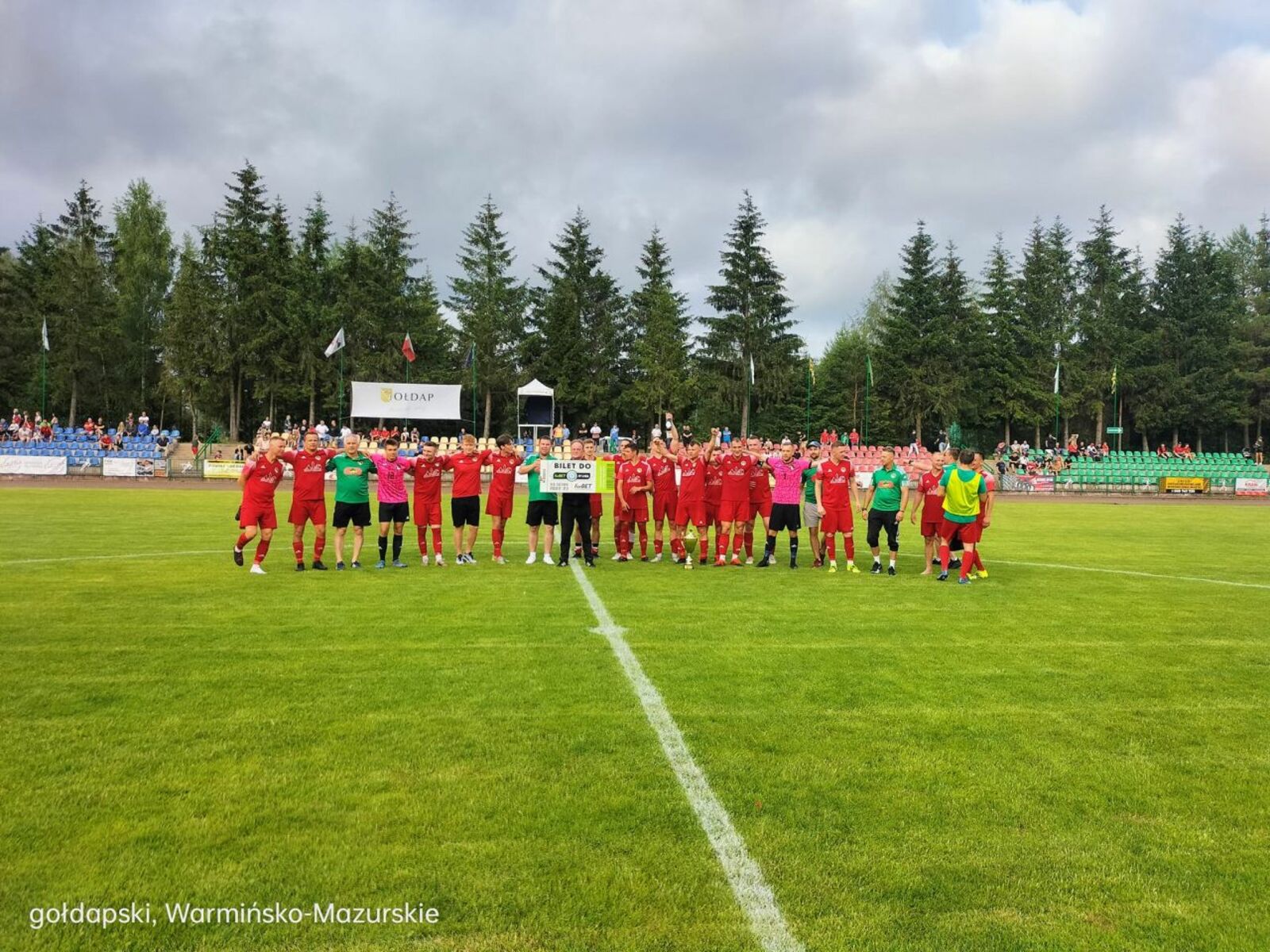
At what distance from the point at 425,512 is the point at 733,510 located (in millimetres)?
4927

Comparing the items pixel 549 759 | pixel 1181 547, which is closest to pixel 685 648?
pixel 549 759

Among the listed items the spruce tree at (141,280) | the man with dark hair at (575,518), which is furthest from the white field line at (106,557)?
the spruce tree at (141,280)

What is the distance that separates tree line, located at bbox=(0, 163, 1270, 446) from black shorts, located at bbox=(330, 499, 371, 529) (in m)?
42.1

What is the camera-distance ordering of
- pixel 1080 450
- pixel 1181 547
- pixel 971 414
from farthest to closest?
pixel 971 414 → pixel 1080 450 → pixel 1181 547

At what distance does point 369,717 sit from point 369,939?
91.5 inches

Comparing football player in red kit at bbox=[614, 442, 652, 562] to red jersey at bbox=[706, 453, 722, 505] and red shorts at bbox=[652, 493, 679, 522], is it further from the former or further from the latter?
red jersey at bbox=[706, 453, 722, 505]

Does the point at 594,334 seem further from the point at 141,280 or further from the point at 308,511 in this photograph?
the point at 308,511

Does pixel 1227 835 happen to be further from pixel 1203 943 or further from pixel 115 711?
pixel 115 711

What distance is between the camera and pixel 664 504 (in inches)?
509

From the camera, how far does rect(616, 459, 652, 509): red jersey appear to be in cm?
1248

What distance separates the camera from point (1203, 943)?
288 cm

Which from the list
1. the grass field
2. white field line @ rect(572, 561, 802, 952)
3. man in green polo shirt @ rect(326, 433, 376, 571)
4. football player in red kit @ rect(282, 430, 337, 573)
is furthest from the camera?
man in green polo shirt @ rect(326, 433, 376, 571)

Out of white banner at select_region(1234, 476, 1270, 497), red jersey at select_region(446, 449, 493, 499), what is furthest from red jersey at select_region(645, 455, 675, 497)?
white banner at select_region(1234, 476, 1270, 497)

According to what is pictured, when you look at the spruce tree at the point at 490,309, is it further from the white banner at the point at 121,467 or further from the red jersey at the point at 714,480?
the red jersey at the point at 714,480
